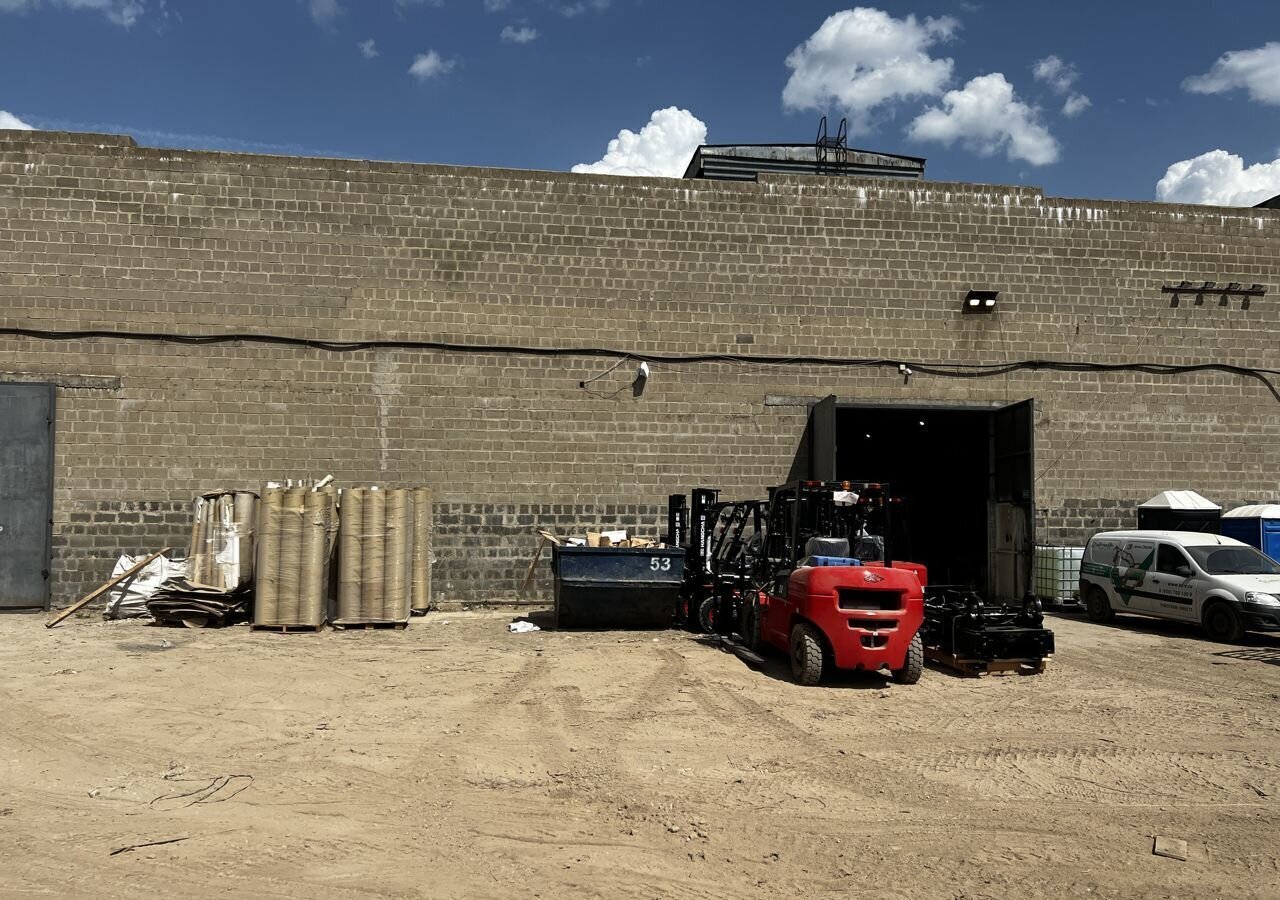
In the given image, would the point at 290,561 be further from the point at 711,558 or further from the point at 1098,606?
the point at 1098,606

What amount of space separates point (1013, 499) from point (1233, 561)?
145 inches

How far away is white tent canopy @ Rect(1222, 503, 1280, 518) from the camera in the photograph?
16.3m

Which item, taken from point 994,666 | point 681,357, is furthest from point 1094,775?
point 681,357

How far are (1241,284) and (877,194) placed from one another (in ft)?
24.8

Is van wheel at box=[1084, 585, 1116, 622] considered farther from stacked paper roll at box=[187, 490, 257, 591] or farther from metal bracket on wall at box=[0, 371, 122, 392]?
metal bracket on wall at box=[0, 371, 122, 392]

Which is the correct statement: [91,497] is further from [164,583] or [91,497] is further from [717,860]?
[717,860]

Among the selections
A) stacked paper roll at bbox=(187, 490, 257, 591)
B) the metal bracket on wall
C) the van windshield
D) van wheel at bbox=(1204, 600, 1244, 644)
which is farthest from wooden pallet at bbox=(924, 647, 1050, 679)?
the metal bracket on wall

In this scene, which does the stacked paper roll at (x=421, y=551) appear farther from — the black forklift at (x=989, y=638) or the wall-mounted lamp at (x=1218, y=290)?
the wall-mounted lamp at (x=1218, y=290)

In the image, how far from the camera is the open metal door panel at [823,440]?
1585 centimetres

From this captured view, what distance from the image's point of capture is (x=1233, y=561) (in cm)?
1387

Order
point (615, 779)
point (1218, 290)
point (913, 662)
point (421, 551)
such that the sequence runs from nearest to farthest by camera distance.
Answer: point (615, 779) → point (913, 662) → point (421, 551) → point (1218, 290)

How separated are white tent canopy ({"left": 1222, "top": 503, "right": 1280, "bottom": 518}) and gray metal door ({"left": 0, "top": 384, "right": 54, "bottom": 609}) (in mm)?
20491

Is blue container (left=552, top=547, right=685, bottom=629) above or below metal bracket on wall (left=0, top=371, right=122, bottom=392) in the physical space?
below

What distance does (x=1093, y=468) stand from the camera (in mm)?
17422
